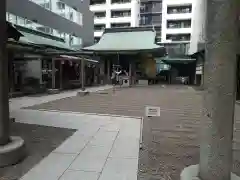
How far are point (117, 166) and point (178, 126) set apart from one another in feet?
9.53

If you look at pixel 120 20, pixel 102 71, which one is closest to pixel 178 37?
pixel 120 20

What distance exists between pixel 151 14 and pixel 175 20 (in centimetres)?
647

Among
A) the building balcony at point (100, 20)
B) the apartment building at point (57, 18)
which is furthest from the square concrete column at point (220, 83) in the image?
the building balcony at point (100, 20)

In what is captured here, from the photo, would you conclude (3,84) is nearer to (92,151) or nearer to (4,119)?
(4,119)

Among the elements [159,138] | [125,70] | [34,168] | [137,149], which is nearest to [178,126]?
[159,138]

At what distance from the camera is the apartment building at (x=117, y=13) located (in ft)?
151

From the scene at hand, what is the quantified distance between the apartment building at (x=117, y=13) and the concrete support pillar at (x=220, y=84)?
1769 inches

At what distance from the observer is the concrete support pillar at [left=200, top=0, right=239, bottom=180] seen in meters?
2.30

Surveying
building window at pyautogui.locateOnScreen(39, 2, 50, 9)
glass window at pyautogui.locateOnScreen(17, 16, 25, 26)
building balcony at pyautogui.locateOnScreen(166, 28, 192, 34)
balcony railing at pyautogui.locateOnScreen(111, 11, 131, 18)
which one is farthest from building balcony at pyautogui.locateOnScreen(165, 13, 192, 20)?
glass window at pyautogui.locateOnScreen(17, 16, 25, 26)

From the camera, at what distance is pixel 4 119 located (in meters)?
3.55

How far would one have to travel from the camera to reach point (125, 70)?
22.7 m

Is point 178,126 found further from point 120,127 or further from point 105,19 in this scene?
point 105,19

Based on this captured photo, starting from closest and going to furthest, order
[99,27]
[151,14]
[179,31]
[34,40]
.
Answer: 1. [34,40]
2. [179,31]
3. [151,14]
4. [99,27]

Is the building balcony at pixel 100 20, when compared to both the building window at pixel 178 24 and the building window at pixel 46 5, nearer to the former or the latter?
the building window at pixel 178 24
